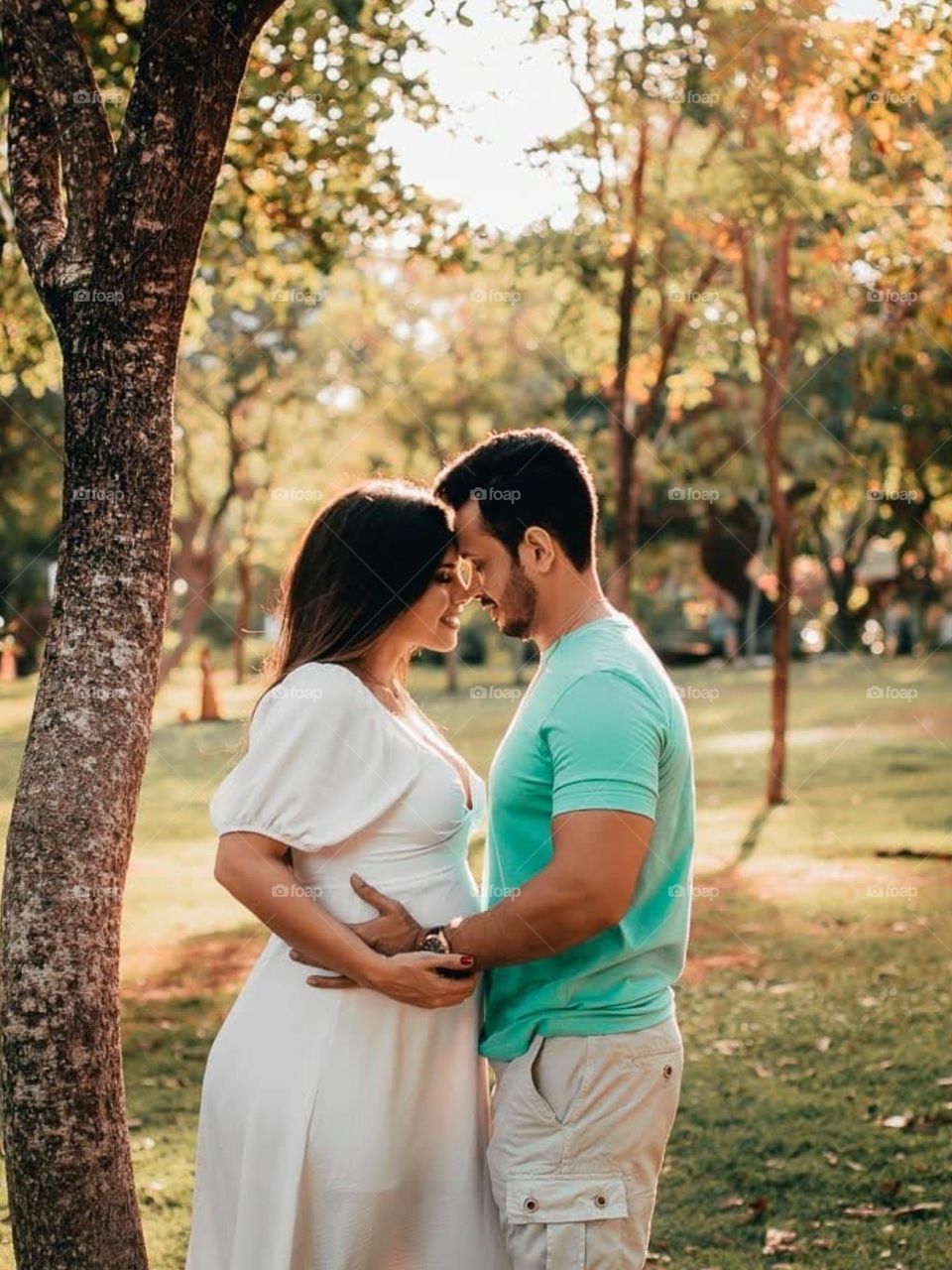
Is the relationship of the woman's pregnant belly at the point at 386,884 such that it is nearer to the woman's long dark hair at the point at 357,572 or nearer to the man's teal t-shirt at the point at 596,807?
the man's teal t-shirt at the point at 596,807

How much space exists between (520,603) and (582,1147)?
107 centimetres

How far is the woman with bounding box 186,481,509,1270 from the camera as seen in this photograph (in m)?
2.98

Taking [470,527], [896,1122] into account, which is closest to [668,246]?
[896,1122]

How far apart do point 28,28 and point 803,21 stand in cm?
665

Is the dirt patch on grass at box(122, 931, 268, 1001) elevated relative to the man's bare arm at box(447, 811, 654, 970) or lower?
lower

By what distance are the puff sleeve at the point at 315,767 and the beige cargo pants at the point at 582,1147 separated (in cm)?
58

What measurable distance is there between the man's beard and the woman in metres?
0.20

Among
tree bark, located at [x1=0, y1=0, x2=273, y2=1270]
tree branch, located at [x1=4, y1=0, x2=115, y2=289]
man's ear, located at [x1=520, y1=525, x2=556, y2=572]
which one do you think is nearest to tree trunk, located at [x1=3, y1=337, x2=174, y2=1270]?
tree bark, located at [x1=0, y1=0, x2=273, y2=1270]

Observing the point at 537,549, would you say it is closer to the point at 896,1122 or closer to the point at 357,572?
the point at 357,572

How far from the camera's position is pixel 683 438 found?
1166 inches

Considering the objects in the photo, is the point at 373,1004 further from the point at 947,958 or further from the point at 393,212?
the point at 947,958

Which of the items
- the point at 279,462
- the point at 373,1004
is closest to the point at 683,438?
the point at 279,462

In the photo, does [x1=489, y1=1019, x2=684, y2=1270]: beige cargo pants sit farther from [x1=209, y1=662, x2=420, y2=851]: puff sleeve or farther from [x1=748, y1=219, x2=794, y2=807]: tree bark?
[x1=748, y1=219, x2=794, y2=807]: tree bark

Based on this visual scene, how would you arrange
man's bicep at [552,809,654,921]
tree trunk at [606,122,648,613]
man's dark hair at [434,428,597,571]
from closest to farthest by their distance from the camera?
man's bicep at [552,809,654,921], man's dark hair at [434,428,597,571], tree trunk at [606,122,648,613]
